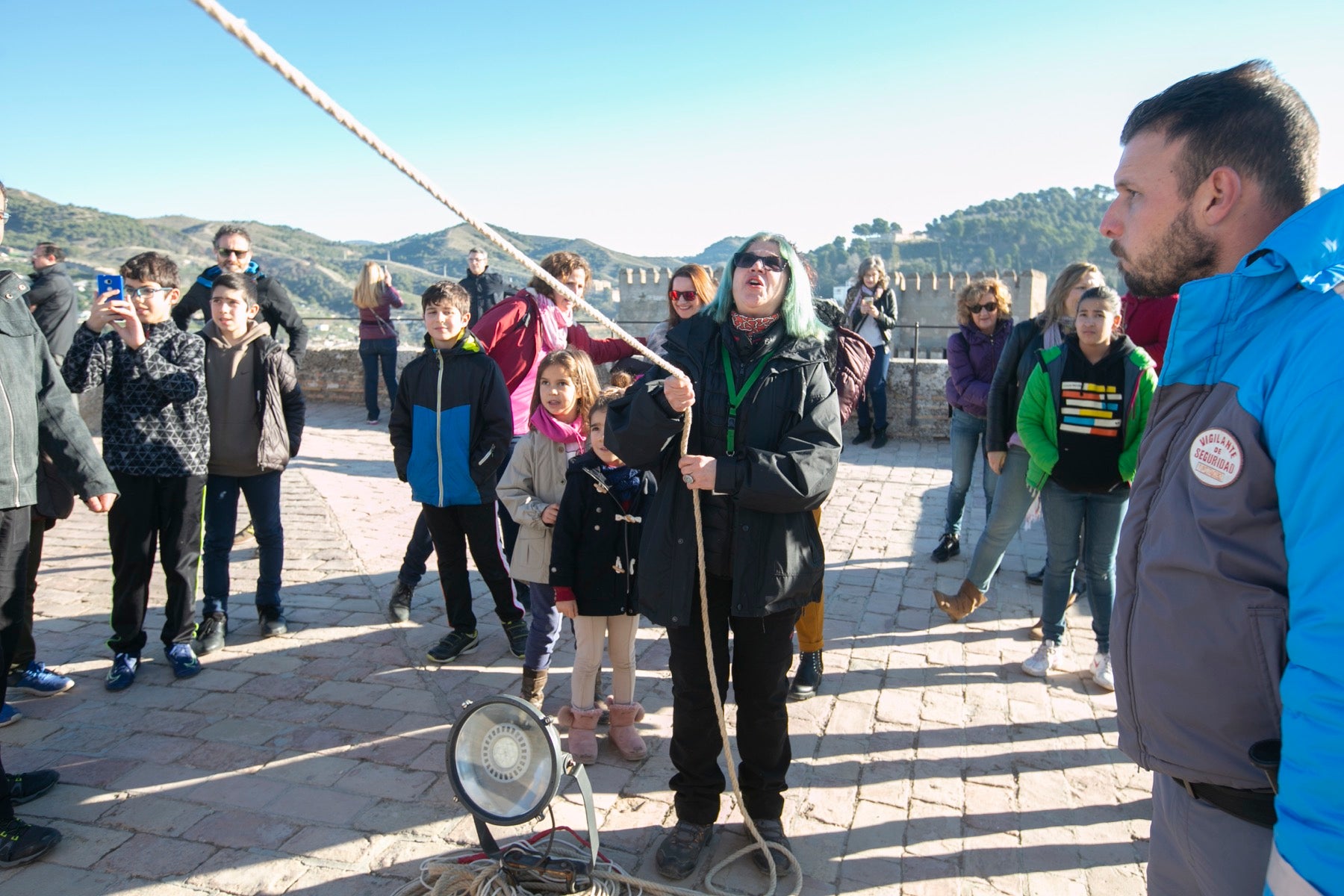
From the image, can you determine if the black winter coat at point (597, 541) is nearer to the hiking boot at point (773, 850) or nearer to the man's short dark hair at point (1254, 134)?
the hiking boot at point (773, 850)

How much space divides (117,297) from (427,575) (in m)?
2.65

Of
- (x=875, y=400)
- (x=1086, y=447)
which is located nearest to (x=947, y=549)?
(x=1086, y=447)

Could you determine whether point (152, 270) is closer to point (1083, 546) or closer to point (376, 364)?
point (1083, 546)

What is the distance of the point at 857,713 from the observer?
4074 mm

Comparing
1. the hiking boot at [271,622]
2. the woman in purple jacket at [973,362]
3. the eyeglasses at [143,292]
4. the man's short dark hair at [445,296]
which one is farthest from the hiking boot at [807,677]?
the eyeglasses at [143,292]

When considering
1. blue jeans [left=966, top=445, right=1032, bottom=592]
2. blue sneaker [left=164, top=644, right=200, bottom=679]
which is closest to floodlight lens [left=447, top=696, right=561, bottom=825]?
blue sneaker [left=164, top=644, right=200, bottom=679]

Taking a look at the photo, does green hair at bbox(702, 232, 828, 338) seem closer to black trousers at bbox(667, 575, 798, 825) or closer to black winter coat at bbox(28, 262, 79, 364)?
black trousers at bbox(667, 575, 798, 825)

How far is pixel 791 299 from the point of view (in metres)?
2.88

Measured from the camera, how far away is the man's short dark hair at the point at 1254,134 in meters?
1.51

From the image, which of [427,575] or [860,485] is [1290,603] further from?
[860,485]

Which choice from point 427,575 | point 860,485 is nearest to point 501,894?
point 427,575

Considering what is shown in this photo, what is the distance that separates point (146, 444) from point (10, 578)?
109 cm

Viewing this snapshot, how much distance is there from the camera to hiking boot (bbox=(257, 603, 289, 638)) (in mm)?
4980

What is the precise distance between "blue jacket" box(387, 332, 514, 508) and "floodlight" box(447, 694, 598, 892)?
2.25 meters
